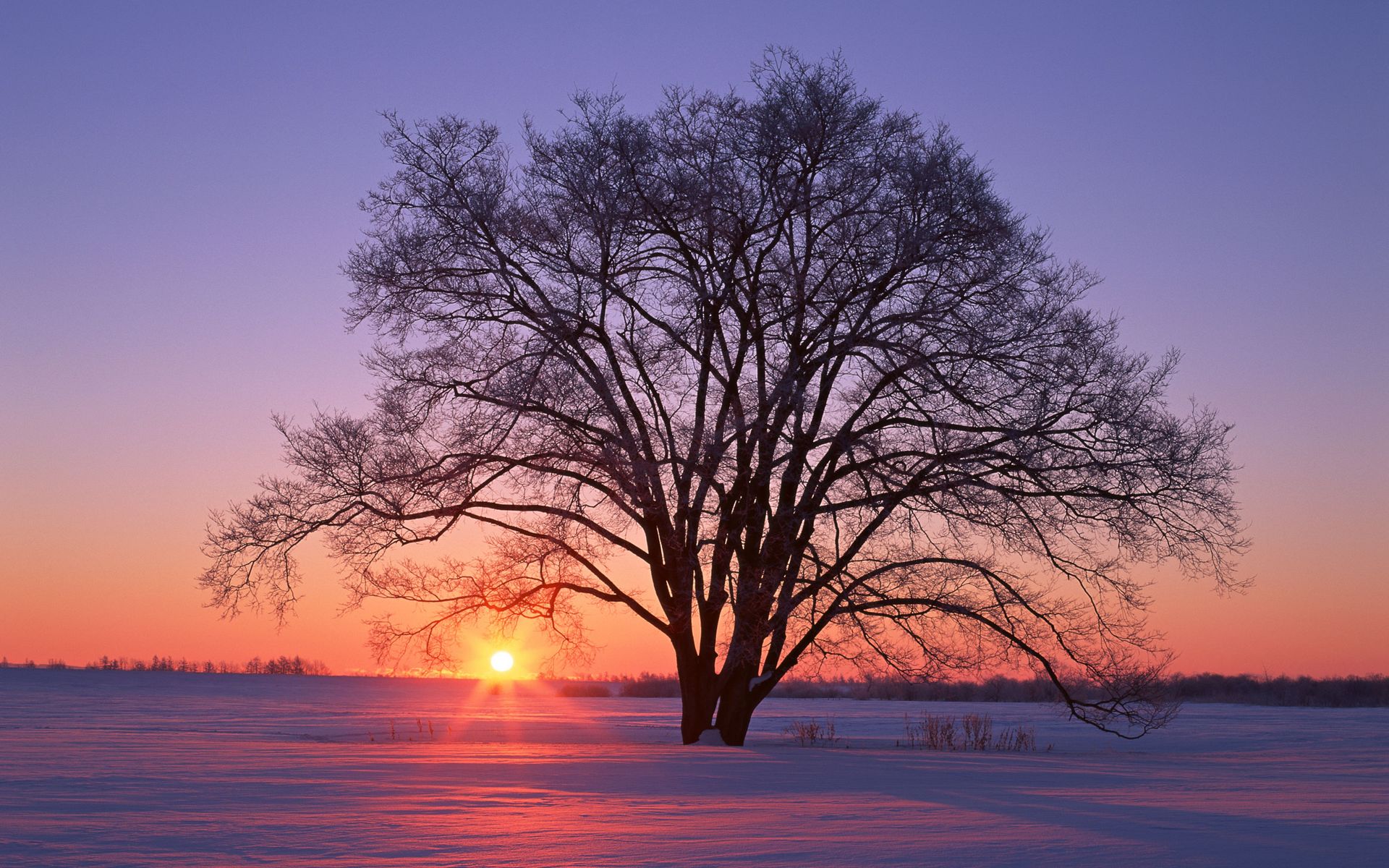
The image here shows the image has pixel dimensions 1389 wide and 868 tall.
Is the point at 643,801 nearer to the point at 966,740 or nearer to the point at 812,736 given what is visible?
the point at 812,736

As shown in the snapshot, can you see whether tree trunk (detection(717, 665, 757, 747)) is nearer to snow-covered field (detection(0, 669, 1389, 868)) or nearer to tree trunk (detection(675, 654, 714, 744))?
tree trunk (detection(675, 654, 714, 744))

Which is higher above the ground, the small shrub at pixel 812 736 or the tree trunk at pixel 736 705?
the tree trunk at pixel 736 705

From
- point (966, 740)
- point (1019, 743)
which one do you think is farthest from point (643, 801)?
point (966, 740)

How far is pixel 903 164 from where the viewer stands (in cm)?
1875

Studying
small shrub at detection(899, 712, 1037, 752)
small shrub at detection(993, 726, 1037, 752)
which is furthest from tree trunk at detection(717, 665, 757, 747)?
small shrub at detection(993, 726, 1037, 752)

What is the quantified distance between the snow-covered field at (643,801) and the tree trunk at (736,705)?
85 centimetres

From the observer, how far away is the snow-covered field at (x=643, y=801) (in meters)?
7.14

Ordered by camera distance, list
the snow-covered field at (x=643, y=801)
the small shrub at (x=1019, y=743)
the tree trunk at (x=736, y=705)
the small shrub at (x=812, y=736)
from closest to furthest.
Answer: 1. the snow-covered field at (x=643, y=801)
2. the tree trunk at (x=736, y=705)
3. the small shrub at (x=1019, y=743)
4. the small shrub at (x=812, y=736)

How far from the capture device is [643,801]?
10.0 metres

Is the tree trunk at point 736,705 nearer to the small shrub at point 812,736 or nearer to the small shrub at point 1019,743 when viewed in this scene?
the small shrub at point 812,736

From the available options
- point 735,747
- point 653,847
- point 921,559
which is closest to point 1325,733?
point 921,559

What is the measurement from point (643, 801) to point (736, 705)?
9772 millimetres

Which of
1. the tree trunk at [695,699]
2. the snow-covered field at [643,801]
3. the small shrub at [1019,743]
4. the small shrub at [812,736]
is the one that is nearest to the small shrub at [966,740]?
the small shrub at [1019,743]

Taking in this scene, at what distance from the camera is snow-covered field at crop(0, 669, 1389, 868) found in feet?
23.4
